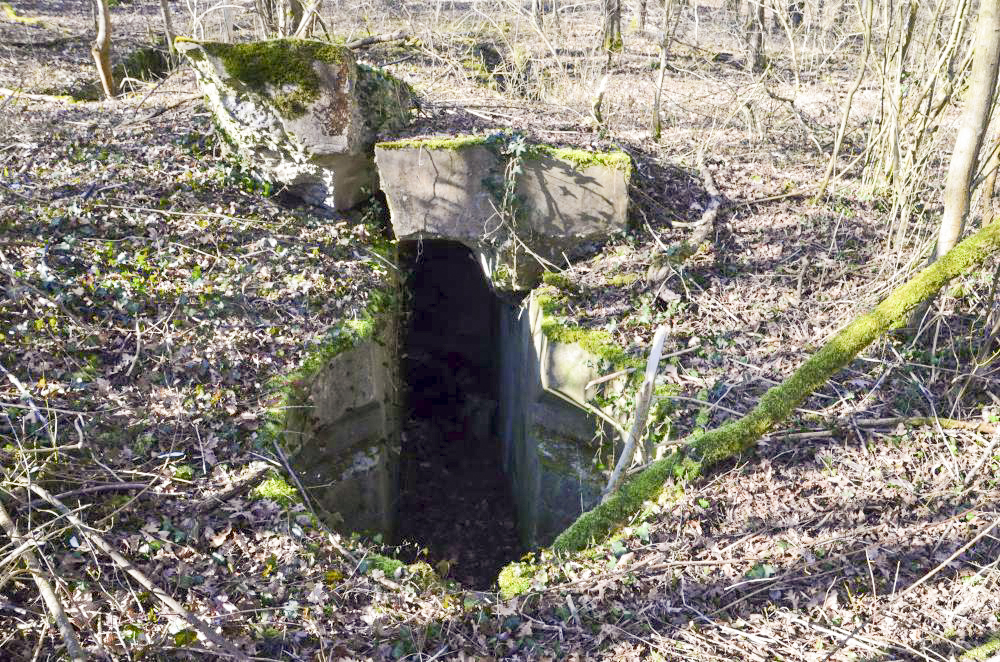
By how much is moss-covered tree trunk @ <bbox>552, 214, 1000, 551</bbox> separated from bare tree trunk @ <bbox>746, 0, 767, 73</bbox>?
5625 millimetres

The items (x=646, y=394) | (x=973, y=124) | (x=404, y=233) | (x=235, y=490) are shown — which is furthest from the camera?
(x=404, y=233)

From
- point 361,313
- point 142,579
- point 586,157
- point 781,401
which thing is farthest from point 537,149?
point 142,579

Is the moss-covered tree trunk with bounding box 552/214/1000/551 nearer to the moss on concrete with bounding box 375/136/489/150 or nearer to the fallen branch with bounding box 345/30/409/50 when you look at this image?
the moss on concrete with bounding box 375/136/489/150

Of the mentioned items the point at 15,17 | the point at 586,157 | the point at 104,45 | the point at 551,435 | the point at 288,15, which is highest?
the point at 15,17

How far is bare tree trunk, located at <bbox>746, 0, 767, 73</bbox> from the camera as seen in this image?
31.2 feet

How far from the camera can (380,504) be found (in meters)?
6.86

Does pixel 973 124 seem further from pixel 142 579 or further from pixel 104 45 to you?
pixel 104 45

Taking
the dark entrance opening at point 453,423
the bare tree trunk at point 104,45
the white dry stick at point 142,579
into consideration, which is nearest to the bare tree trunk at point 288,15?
the bare tree trunk at point 104,45

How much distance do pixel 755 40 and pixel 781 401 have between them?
8.31 metres

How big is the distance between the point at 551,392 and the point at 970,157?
147 inches

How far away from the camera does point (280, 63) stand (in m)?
6.62

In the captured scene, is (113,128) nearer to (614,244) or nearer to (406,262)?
(406,262)

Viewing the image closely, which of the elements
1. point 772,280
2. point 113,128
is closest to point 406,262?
point 113,128

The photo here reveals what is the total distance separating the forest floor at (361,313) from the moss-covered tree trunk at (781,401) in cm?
18
